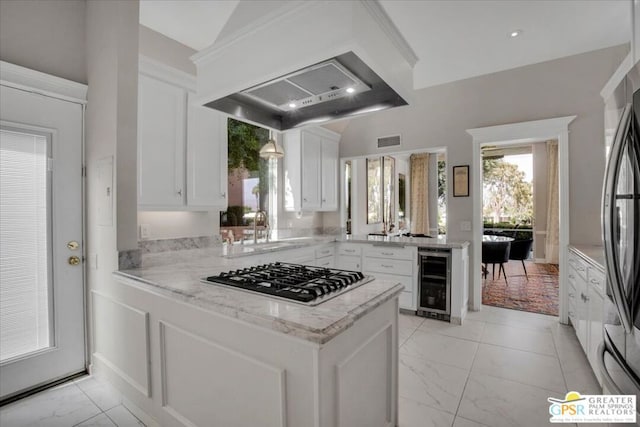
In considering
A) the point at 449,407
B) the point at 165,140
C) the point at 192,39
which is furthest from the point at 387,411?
the point at 192,39

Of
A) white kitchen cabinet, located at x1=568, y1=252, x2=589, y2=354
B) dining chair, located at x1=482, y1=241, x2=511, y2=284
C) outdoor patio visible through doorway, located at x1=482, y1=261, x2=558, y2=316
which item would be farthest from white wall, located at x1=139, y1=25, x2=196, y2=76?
dining chair, located at x1=482, y1=241, x2=511, y2=284

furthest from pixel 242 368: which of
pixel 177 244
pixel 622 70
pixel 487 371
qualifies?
pixel 622 70

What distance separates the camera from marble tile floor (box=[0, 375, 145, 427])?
6.23 feet

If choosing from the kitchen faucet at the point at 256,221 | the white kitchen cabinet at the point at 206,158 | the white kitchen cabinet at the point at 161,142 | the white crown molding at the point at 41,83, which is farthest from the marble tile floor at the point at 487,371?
the white crown molding at the point at 41,83

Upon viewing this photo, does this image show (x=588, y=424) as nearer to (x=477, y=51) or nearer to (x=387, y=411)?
(x=387, y=411)

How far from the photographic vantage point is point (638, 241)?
1021 mm

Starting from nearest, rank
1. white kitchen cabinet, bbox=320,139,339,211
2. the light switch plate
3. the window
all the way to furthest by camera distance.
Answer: the light switch plate → the window → white kitchen cabinet, bbox=320,139,339,211

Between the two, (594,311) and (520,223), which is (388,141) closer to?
(594,311)

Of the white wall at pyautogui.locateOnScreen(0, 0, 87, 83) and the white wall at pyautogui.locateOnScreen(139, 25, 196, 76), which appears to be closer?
the white wall at pyautogui.locateOnScreen(0, 0, 87, 83)

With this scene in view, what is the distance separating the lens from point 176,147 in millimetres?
2682

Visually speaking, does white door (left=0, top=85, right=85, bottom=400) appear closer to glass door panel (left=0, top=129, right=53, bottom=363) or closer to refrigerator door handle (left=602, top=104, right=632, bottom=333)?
glass door panel (left=0, top=129, right=53, bottom=363)

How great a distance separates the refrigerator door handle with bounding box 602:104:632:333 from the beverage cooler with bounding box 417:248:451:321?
2.51 m

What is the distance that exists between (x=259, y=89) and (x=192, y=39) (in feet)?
6.16

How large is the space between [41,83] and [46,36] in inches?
16.1
